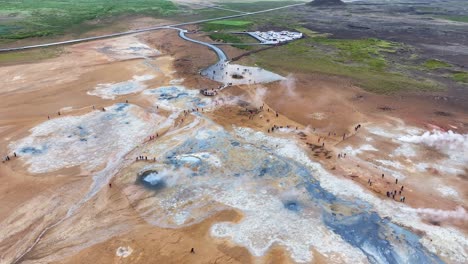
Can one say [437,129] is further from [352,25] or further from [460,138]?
[352,25]

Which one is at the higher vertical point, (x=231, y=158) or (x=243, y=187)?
(x=231, y=158)

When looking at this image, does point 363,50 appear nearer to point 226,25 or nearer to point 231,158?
point 226,25

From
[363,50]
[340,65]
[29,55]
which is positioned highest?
Answer: [363,50]

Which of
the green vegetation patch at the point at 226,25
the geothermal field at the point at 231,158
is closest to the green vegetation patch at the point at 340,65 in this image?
the geothermal field at the point at 231,158

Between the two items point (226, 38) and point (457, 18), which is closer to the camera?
point (226, 38)

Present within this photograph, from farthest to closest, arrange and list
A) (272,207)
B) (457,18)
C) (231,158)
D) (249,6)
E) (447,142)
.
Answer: (249,6) < (457,18) < (447,142) < (231,158) < (272,207)

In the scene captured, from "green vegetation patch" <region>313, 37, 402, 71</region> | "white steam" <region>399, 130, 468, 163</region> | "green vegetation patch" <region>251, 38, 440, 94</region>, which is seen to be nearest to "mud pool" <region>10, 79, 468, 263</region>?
"white steam" <region>399, 130, 468, 163</region>

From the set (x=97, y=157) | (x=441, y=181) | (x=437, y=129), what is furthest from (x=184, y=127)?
(x=437, y=129)

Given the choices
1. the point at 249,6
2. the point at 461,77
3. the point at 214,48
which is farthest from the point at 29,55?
the point at 249,6

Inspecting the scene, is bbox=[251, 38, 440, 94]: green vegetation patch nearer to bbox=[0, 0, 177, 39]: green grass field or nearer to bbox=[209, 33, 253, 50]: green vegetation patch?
bbox=[209, 33, 253, 50]: green vegetation patch
